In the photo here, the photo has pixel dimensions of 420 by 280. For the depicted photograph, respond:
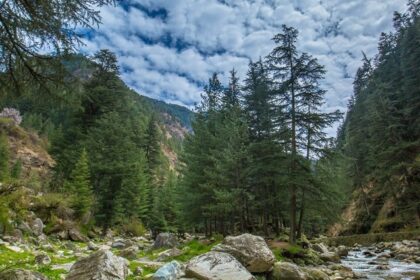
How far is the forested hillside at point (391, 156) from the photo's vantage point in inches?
1430

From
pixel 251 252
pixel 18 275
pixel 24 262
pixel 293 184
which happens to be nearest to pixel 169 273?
pixel 251 252

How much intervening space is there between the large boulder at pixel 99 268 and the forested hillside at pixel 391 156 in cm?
2339

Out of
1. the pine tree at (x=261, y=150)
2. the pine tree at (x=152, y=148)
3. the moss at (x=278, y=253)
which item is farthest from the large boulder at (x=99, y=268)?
the pine tree at (x=152, y=148)

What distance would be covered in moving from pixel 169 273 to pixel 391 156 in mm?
33192

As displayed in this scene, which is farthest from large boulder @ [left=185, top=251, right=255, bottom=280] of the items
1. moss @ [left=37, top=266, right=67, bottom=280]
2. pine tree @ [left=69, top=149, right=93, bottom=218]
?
pine tree @ [left=69, top=149, right=93, bottom=218]

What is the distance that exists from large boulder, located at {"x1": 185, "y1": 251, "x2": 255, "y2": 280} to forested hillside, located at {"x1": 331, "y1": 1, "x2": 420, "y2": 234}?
20826mm

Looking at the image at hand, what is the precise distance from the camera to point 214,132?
34.8 metres

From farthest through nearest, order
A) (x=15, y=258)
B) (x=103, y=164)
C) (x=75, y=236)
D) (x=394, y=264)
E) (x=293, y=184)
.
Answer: (x=103, y=164) < (x=293, y=184) < (x=75, y=236) < (x=394, y=264) < (x=15, y=258)

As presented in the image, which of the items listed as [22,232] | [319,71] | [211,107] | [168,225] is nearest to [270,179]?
[319,71]

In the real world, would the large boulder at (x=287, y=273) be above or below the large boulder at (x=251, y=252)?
below

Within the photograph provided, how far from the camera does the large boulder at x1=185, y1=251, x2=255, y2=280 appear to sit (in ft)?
31.6

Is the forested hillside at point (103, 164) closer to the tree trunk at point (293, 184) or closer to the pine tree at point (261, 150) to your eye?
the pine tree at point (261, 150)

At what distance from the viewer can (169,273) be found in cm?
990

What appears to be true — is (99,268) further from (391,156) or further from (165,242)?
(391,156)
